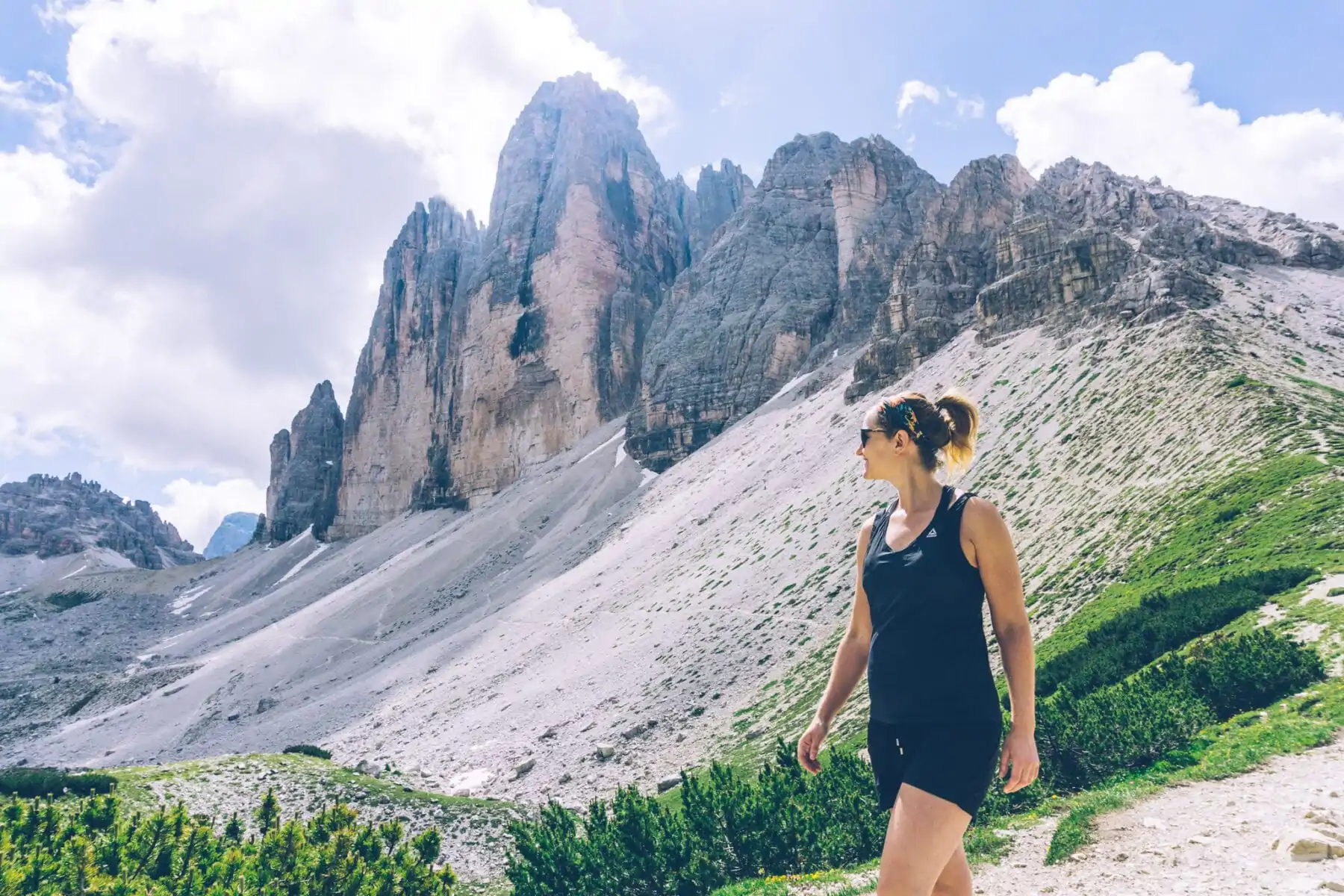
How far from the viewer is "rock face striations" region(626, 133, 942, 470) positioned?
74250mm

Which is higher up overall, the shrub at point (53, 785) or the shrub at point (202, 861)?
the shrub at point (53, 785)

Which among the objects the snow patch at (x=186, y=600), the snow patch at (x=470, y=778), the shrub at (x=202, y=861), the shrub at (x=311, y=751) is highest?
the snow patch at (x=186, y=600)

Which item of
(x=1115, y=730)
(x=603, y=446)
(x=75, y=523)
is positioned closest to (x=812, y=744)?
(x=1115, y=730)

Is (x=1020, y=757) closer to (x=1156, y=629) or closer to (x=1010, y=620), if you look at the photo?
(x=1010, y=620)

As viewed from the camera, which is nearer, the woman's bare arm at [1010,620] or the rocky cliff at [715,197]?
the woman's bare arm at [1010,620]

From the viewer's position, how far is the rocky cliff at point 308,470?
5128 inches

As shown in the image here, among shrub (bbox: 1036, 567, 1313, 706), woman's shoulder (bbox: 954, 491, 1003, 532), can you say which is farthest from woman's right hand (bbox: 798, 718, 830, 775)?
shrub (bbox: 1036, 567, 1313, 706)

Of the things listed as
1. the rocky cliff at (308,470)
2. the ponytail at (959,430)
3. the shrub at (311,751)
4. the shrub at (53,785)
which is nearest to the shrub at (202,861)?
the shrub at (53,785)

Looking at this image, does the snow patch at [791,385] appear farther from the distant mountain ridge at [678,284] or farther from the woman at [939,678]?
the woman at [939,678]

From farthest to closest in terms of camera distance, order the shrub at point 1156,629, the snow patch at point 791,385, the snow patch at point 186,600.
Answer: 1. the snow patch at point 186,600
2. the snow patch at point 791,385
3. the shrub at point 1156,629

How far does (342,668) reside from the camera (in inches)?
1988

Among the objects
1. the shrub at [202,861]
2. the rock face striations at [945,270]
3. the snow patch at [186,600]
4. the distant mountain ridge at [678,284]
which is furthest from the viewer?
the snow patch at [186,600]

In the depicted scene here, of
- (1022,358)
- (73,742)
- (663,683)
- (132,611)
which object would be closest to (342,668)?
(73,742)

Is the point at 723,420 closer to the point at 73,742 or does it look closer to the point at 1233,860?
the point at 73,742
